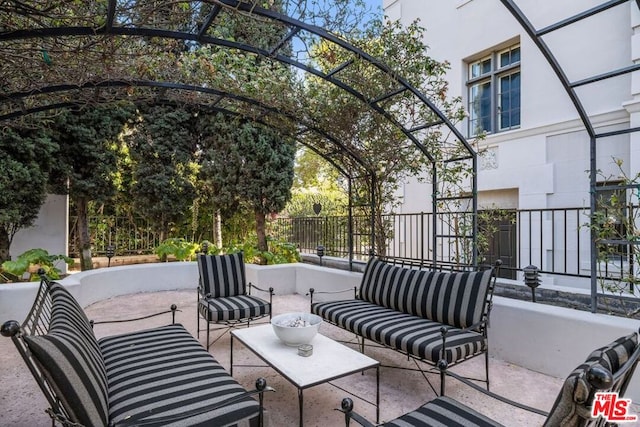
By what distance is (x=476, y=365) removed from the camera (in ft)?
11.4

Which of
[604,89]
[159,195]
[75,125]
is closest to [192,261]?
[159,195]

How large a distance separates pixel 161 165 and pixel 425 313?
660 centimetres

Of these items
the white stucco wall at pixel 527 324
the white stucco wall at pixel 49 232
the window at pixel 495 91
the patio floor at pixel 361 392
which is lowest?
the patio floor at pixel 361 392

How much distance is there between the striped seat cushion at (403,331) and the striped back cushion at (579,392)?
4.54 ft

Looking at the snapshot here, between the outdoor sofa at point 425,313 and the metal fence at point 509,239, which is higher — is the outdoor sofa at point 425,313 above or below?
below

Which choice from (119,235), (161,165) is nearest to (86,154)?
(161,165)

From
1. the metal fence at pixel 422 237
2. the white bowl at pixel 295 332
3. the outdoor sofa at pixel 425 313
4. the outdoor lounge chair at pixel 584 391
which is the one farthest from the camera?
the metal fence at pixel 422 237

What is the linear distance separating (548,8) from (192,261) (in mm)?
8121

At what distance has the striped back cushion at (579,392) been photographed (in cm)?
116

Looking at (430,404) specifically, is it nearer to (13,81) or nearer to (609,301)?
(609,301)

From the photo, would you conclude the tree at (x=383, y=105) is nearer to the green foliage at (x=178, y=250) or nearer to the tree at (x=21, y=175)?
the green foliage at (x=178, y=250)

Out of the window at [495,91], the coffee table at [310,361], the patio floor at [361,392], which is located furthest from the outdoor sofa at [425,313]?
the window at [495,91]

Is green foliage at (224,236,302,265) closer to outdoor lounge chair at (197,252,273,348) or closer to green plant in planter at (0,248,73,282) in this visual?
outdoor lounge chair at (197,252,273,348)

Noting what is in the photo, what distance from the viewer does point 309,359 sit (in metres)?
2.53
